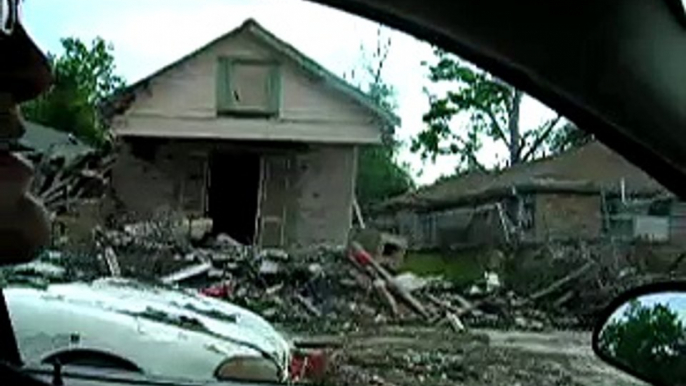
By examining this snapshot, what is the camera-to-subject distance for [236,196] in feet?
31.7

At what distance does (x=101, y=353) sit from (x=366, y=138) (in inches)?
134

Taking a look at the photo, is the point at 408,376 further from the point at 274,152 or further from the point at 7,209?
the point at 7,209

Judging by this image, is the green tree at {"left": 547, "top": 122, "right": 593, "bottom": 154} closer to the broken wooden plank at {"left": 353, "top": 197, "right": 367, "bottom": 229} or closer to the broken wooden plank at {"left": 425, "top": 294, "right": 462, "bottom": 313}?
the broken wooden plank at {"left": 353, "top": 197, "right": 367, "bottom": 229}

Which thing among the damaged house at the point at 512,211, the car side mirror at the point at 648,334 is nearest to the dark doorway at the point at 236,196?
the damaged house at the point at 512,211

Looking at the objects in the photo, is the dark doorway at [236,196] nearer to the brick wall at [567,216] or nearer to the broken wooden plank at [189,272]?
the broken wooden plank at [189,272]

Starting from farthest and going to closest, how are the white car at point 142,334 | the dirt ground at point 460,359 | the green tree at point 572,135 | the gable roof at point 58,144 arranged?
the dirt ground at point 460,359, the white car at point 142,334, the gable roof at point 58,144, the green tree at point 572,135

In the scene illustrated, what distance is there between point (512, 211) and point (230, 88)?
13.1ft

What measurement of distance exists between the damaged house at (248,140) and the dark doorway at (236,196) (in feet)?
0.04

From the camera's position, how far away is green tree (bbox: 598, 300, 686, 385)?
1261 mm

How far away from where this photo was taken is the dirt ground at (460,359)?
19.1 feet

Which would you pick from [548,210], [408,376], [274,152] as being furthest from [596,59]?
[548,210]

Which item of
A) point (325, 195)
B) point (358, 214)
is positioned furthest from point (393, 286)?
point (325, 195)

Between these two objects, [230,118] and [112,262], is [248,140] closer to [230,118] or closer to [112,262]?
[230,118]

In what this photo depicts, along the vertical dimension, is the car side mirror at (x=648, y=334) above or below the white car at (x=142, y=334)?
above
